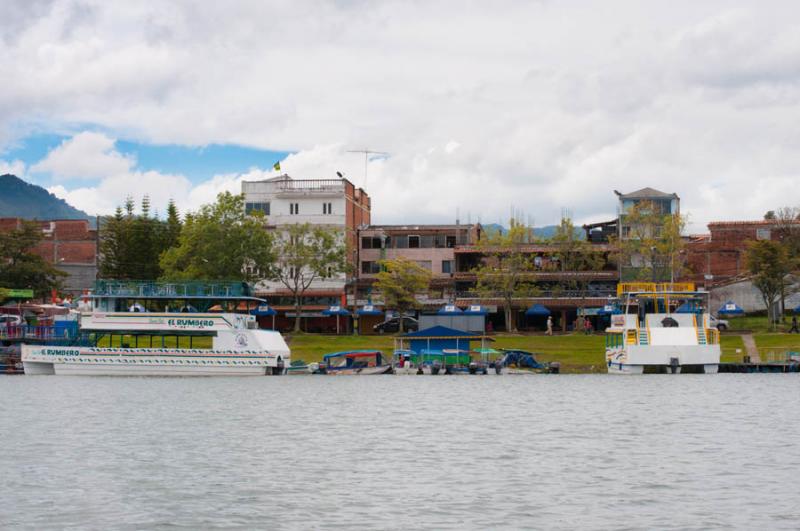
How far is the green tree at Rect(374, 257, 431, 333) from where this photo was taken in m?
110

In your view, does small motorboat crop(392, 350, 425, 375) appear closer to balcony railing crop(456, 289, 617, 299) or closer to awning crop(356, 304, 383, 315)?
balcony railing crop(456, 289, 617, 299)

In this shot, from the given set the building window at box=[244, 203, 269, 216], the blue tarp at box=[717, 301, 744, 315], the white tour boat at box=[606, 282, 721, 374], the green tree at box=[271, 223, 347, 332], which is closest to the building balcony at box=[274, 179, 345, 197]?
the building window at box=[244, 203, 269, 216]

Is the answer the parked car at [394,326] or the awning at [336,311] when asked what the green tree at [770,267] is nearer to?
the parked car at [394,326]

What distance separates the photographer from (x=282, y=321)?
121375mm

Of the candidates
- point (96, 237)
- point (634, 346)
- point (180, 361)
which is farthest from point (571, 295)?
point (96, 237)

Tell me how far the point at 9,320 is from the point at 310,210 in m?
40.9

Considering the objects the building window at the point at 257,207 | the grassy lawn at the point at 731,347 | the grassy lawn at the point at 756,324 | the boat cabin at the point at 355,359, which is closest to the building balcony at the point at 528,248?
the grassy lawn at the point at 756,324

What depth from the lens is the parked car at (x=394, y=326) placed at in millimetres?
115275

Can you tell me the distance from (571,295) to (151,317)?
160ft

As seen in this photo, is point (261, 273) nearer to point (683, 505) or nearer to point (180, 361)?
point (180, 361)

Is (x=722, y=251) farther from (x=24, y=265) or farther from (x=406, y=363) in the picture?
(x=24, y=265)

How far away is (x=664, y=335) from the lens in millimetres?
75688

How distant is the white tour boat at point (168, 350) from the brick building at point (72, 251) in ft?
186

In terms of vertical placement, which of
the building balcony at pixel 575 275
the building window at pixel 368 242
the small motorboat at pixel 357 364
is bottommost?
the small motorboat at pixel 357 364
